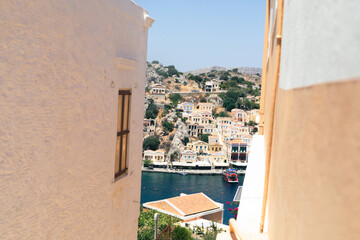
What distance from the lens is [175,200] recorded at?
85.1 feet

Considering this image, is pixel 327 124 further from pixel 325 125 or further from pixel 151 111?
pixel 151 111

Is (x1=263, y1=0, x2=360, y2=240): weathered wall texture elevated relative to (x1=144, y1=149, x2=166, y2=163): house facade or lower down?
elevated

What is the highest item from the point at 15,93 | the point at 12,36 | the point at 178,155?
the point at 12,36

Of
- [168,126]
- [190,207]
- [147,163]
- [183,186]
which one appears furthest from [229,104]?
[190,207]

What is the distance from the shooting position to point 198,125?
2633 inches

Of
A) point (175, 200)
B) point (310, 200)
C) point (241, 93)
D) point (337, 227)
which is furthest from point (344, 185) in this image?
point (241, 93)

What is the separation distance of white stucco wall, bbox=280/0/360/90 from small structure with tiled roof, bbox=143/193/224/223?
907 inches

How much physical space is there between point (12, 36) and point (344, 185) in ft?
5.33

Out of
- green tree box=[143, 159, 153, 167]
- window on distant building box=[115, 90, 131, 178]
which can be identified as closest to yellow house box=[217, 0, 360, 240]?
window on distant building box=[115, 90, 131, 178]

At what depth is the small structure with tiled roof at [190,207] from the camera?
24.1 metres

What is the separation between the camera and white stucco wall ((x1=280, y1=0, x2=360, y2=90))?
0.62 metres

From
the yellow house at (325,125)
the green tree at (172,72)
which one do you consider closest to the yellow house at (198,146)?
the green tree at (172,72)

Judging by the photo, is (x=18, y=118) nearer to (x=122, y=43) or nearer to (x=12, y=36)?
(x=12, y=36)

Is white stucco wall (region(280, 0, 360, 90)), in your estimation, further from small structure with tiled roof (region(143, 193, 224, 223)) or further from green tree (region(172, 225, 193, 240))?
small structure with tiled roof (region(143, 193, 224, 223))
